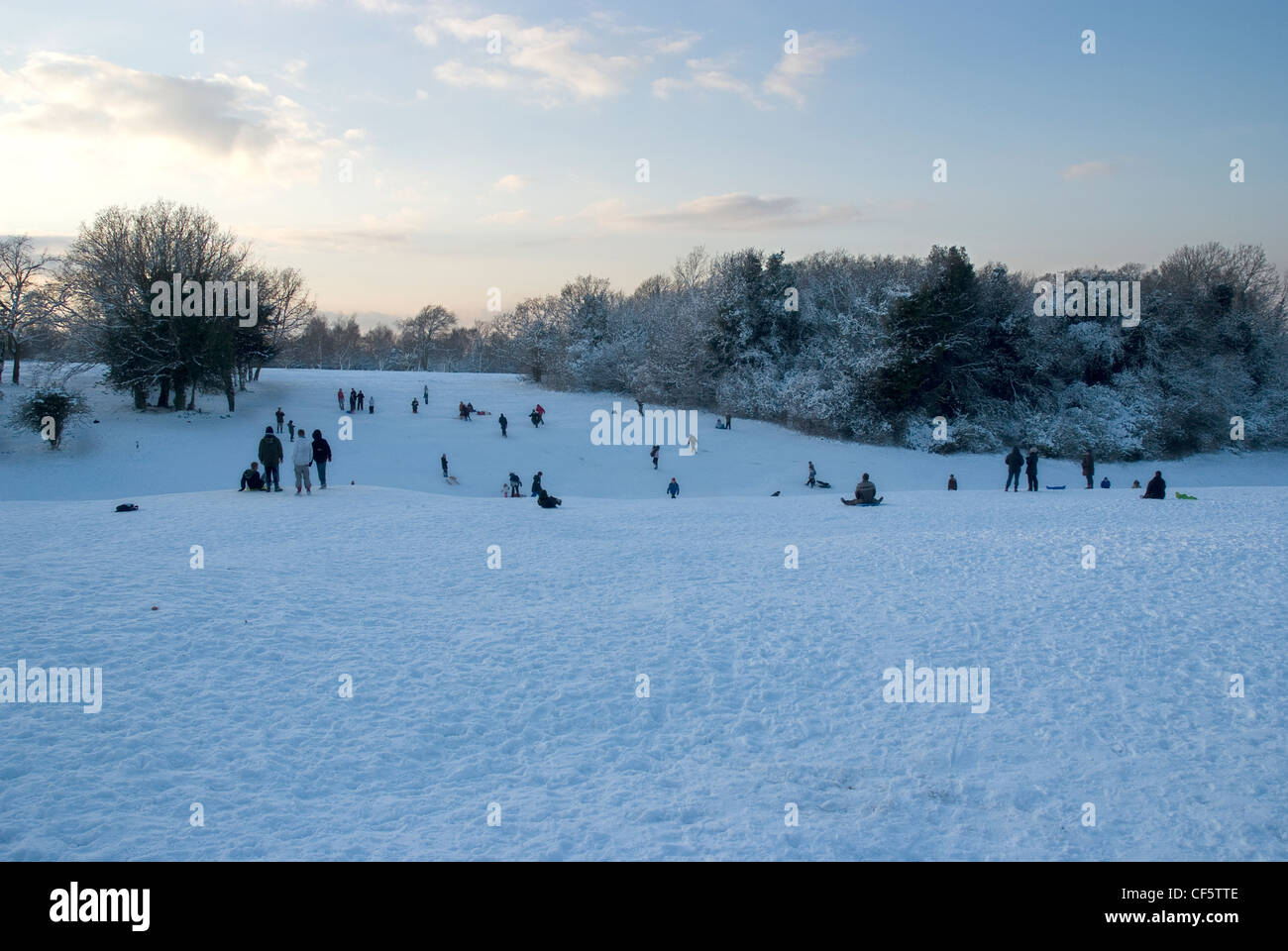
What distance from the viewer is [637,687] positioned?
27.9 ft

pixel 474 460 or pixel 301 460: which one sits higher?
pixel 301 460

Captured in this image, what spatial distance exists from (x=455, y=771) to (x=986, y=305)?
169 ft

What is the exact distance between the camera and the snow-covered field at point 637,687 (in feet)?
19.5

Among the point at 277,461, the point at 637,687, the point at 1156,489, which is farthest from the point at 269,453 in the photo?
the point at 1156,489

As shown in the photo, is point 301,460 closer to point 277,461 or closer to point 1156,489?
point 277,461

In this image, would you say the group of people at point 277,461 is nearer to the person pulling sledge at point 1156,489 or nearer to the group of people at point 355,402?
the person pulling sledge at point 1156,489

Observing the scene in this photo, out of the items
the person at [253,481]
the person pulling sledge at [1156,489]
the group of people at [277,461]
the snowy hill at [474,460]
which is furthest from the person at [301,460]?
the person pulling sledge at [1156,489]

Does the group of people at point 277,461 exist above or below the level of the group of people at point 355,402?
below

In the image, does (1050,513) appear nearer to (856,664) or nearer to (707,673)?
(856,664)

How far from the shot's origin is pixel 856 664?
9188 mm

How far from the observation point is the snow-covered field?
5.95 meters

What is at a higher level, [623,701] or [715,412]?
[715,412]
